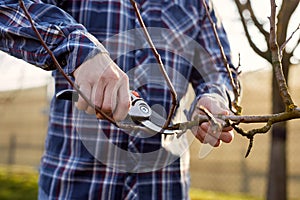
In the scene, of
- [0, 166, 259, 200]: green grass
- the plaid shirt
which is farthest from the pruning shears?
[0, 166, 259, 200]: green grass

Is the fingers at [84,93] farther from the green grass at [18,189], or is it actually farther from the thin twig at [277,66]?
the green grass at [18,189]

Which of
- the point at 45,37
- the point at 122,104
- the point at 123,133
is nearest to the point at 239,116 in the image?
the point at 122,104

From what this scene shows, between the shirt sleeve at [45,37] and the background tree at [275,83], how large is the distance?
1.80 m

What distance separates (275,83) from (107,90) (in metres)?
2.60

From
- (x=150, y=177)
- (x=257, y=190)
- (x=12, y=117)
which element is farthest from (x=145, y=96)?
(x=12, y=117)

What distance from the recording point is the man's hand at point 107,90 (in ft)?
3.67

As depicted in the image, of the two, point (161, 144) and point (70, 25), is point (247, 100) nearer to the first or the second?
point (161, 144)

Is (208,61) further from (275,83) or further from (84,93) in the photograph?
(275,83)

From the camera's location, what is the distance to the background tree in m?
3.15

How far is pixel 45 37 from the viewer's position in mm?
1366

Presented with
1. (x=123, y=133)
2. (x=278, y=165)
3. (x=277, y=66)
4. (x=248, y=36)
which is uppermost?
(x=248, y=36)

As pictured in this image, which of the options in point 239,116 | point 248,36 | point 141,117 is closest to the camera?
point 239,116

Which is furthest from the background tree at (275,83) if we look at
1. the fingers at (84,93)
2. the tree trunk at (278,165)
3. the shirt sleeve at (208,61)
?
the fingers at (84,93)

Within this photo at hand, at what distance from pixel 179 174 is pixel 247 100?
15.9 feet
